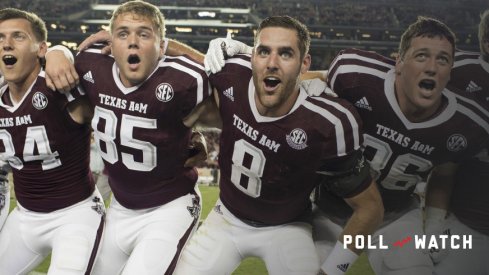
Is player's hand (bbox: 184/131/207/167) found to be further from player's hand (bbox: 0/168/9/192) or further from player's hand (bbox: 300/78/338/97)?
player's hand (bbox: 0/168/9/192)

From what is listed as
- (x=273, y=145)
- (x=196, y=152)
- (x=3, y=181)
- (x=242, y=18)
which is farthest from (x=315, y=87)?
(x=242, y=18)

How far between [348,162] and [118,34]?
1.06 metres

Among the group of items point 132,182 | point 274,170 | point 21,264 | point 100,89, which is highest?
point 100,89

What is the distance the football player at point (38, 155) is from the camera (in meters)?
1.86

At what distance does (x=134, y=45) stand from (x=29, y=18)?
577 millimetres

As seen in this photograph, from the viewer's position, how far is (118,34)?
1766 millimetres

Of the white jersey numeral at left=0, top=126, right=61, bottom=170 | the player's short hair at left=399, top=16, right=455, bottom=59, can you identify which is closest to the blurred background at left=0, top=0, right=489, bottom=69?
the player's short hair at left=399, top=16, right=455, bottom=59

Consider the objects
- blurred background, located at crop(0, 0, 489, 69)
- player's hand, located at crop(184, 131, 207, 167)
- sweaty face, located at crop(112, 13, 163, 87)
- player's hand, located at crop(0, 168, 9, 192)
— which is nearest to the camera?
sweaty face, located at crop(112, 13, 163, 87)

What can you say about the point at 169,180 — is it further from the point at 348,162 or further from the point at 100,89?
the point at 348,162

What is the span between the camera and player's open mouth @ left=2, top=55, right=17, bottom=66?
6.10 feet

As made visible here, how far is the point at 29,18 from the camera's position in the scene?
6.31 ft

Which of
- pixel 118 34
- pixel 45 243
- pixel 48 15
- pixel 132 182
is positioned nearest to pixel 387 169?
pixel 132 182

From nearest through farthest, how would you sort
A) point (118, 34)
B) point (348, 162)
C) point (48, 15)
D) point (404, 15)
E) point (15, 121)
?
point (348, 162) < point (118, 34) < point (15, 121) < point (404, 15) < point (48, 15)

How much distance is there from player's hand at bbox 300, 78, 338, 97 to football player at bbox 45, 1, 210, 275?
42 centimetres
